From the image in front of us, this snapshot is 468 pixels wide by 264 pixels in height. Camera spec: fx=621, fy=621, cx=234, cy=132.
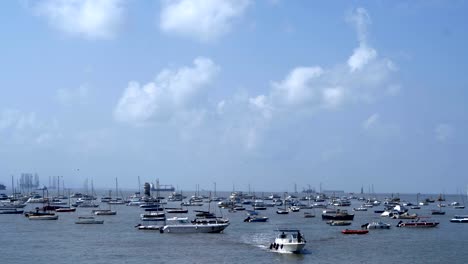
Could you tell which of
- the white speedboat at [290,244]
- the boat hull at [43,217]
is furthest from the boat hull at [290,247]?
the boat hull at [43,217]

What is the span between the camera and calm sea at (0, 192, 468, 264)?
51469 millimetres

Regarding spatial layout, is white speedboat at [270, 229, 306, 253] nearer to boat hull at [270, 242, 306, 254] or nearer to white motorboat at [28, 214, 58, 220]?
boat hull at [270, 242, 306, 254]

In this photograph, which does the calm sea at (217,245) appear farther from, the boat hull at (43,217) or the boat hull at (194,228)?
the boat hull at (43,217)

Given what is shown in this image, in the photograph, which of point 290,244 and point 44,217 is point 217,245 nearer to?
point 290,244

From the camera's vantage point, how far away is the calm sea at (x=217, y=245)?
51.5m

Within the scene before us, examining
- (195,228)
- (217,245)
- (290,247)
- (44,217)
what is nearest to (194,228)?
(195,228)

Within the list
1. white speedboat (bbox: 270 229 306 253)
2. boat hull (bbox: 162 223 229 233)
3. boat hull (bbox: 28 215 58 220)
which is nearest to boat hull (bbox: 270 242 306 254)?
white speedboat (bbox: 270 229 306 253)

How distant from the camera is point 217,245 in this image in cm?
6094

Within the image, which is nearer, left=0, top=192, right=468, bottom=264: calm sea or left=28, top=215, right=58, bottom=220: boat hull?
left=0, top=192, right=468, bottom=264: calm sea

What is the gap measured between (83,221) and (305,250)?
43062mm

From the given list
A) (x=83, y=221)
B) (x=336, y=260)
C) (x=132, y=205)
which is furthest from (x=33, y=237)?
(x=132, y=205)

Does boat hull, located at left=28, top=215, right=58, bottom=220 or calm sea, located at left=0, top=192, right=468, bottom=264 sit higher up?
boat hull, located at left=28, top=215, right=58, bottom=220

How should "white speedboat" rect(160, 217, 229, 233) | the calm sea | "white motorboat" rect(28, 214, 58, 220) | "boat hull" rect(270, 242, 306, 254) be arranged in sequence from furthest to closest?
"white motorboat" rect(28, 214, 58, 220) → "white speedboat" rect(160, 217, 229, 233) → "boat hull" rect(270, 242, 306, 254) → the calm sea

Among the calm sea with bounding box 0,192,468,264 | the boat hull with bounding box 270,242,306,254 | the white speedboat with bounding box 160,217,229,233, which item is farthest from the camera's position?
the white speedboat with bounding box 160,217,229,233
